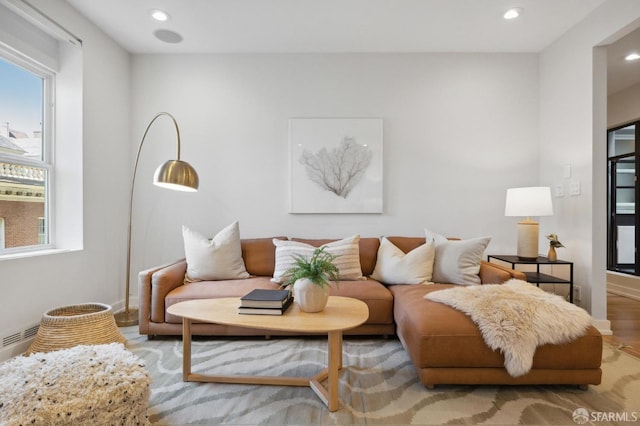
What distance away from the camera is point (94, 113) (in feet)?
9.70

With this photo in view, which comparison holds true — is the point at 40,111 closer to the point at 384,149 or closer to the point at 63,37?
the point at 63,37

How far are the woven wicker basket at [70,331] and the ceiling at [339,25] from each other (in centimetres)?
250

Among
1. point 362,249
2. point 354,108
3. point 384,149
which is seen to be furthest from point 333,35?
point 362,249

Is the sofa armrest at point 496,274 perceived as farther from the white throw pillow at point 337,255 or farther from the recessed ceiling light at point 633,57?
the recessed ceiling light at point 633,57

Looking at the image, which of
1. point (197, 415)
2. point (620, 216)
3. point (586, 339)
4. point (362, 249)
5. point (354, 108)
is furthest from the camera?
point (620, 216)

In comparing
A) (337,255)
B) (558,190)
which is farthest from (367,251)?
(558,190)

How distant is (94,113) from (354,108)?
99.4 inches

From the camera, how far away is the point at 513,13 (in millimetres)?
2762

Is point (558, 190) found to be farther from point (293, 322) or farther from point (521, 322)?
point (293, 322)

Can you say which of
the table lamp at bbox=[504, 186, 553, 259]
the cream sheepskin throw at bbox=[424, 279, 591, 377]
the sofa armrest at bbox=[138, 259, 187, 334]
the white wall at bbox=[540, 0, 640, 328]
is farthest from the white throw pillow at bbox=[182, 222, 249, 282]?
the white wall at bbox=[540, 0, 640, 328]

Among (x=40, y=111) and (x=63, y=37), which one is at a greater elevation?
(x=63, y=37)

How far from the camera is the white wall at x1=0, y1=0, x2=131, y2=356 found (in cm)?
229

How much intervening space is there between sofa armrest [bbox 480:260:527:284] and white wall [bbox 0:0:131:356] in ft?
11.5

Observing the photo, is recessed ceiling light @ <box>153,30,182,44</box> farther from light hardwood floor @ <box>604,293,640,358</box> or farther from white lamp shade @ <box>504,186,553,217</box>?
light hardwood floor @ <box>604,293,640,358</box>
